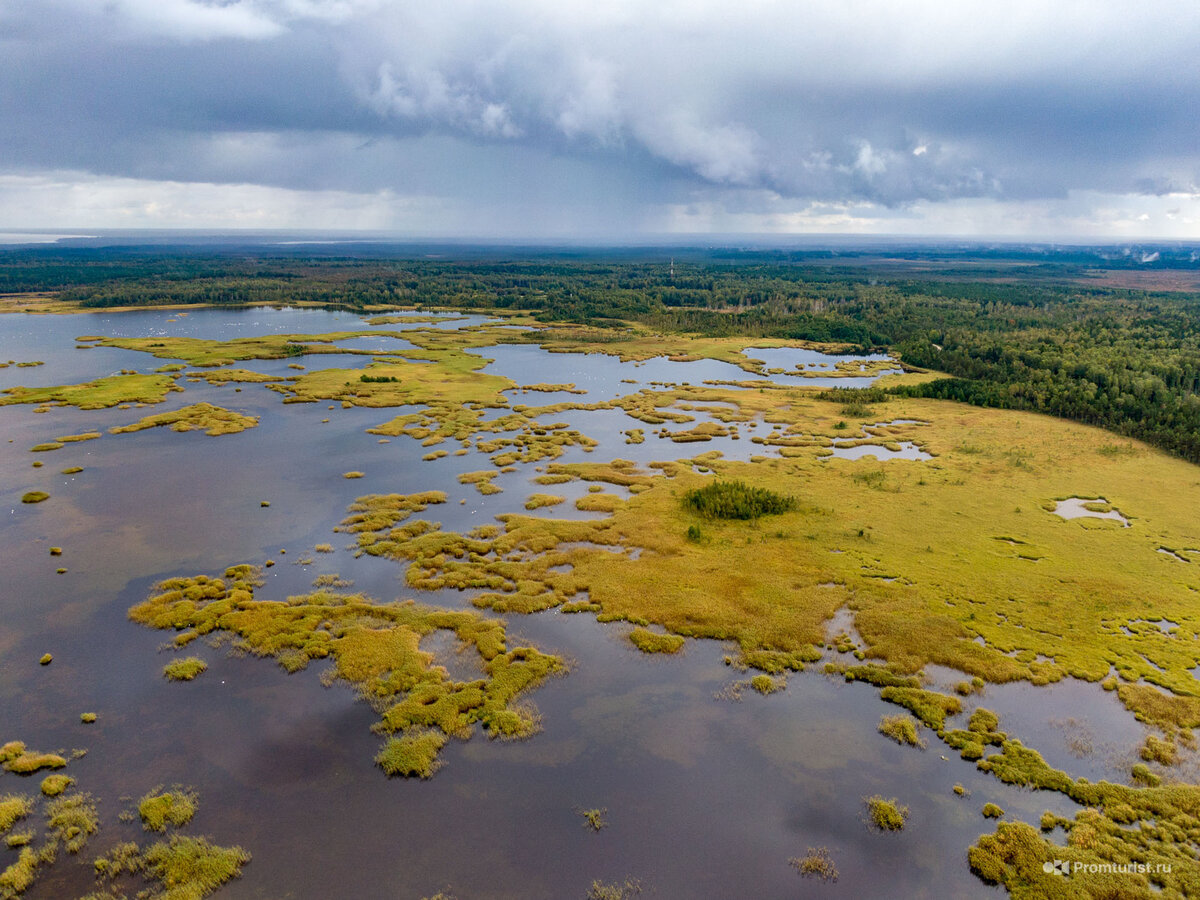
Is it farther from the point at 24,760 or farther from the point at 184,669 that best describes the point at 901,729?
the point at 24,760

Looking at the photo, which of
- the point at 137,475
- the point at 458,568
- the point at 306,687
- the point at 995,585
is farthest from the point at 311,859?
the point at 137,475

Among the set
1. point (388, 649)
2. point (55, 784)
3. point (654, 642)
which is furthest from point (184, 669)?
point (654, 642)

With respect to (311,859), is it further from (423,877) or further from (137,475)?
(137,475)

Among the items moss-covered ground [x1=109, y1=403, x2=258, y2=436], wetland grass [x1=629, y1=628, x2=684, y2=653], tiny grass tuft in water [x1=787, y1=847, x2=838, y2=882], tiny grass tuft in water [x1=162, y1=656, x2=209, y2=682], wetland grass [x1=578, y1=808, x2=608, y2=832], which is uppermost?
moss-covered ground [x1=109, y1=403, x2=258, y2=436]

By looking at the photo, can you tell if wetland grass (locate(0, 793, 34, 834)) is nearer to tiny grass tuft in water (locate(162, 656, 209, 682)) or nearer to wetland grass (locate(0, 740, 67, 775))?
wetland grass (locate(0, 740, 67, 775))

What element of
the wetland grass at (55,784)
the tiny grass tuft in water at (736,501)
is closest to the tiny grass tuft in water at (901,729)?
the tiny grass tuft in water at (736,501)

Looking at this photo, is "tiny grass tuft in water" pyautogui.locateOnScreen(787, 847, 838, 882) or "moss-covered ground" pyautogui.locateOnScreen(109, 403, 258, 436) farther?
"moss-covered ground" pyautogui.locateOnScreen(109, 403, 258, 436)

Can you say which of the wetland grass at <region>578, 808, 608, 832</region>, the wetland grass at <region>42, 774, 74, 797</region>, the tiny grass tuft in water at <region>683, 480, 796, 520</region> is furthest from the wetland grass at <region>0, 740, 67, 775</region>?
the tiny grass tuft in water at <region>683, 480, 796, 520</region>

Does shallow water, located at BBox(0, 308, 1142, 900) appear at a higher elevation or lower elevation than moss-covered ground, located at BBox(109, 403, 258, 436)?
lower
